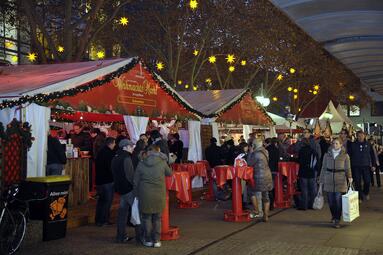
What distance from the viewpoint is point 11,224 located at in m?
7.81

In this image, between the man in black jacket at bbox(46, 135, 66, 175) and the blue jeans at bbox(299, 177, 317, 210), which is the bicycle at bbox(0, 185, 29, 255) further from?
the blue jeans at bbox(299, 177, 317, 210)

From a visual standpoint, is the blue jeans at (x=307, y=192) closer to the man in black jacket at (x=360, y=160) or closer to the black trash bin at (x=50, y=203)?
the man in black jacket at (x=360, y=160)

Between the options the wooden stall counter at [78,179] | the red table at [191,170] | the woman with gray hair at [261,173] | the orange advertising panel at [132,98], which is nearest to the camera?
the woman with gray hair at [261,173]

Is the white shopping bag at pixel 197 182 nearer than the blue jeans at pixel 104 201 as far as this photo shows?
No

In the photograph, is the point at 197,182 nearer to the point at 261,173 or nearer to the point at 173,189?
the point at 261,173

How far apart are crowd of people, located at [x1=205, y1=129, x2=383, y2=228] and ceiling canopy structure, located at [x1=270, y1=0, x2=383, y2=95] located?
14.3 feet

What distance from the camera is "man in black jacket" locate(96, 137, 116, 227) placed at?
Result: 401 inches

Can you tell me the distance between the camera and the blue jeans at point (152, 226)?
8.27 metres

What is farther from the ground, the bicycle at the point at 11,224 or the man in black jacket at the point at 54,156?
the man in black jacket at the point at 54,156

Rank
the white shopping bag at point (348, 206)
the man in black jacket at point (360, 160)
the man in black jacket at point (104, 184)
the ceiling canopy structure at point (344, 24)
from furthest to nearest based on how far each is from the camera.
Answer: the man in black jacket at point (360, 160) < the man in black jacket at point (104, 184) < the white shopping bag at point (348, 206) < the ceiling canopy structure at point (344, 24)

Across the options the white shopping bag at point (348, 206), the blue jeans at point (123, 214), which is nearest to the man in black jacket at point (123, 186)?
the blue jeans at point (123, 214)

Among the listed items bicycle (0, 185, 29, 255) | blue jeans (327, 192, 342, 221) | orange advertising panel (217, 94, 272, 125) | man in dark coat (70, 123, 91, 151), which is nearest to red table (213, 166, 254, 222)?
blue jeans (327, 192, 342, 221)

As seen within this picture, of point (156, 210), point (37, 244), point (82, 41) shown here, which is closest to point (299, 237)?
point (156, 210)

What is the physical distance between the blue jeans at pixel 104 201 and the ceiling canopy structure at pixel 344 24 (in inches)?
232
